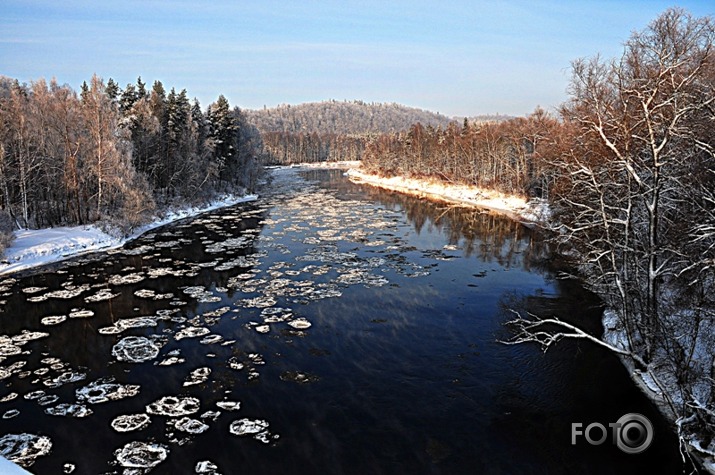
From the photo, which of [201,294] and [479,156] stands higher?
[479,156]

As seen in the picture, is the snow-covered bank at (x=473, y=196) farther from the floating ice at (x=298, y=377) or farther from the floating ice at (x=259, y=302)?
the floating ice at (x=298, y=377)

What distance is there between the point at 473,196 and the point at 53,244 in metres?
37.1

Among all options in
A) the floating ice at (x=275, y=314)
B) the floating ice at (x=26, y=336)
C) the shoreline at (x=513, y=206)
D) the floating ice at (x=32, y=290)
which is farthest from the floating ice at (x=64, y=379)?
the shoreline at (x=513, y=206)

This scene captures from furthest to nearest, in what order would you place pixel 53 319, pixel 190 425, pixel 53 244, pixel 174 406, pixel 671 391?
pixel 53 244 < pixel 53 319 < pixel 174 406 < pixel 671 391 < pixel 190 425

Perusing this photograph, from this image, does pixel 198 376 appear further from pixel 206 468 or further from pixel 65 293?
pixel 65 293

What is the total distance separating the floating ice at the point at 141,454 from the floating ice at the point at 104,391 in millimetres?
2123

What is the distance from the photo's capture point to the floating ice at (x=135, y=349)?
12.5m

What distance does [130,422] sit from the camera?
371 inches

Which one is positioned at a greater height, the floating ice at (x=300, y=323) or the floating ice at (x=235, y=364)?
the floating ice at (x=300, y=323)

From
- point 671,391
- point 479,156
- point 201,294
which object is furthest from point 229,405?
point 479,156

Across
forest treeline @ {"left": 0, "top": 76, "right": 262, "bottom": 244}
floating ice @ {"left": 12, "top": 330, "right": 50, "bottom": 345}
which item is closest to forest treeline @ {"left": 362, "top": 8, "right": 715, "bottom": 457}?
floating ice @ {"left": 12, "top": 330, "right": 50, "bottom": 345}

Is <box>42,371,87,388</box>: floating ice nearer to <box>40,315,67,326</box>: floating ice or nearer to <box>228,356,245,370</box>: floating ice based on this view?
<box>228,356,245,370</box>: floating ice

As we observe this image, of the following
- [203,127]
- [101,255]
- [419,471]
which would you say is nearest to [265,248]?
[101,255]

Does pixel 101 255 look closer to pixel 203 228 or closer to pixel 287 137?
pixel 203 228
